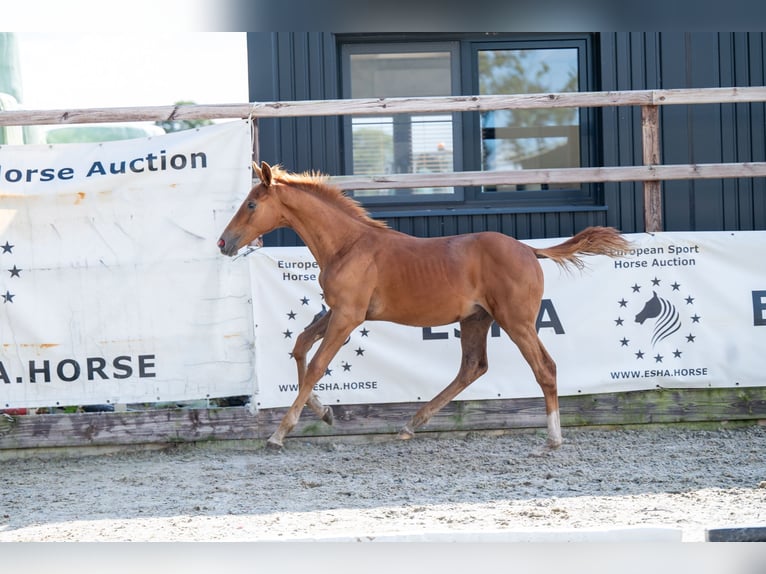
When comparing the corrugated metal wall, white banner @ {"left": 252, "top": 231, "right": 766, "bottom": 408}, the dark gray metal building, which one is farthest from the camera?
the corrugated metal wall

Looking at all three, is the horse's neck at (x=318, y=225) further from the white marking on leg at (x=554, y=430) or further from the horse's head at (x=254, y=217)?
the white marking on leg at (x=554, y=430)

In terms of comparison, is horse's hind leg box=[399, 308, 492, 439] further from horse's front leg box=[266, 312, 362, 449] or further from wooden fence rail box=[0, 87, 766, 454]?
horse's front leg box=[266, 312, 362, 449]

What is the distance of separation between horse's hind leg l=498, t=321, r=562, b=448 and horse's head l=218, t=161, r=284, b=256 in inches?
68.9

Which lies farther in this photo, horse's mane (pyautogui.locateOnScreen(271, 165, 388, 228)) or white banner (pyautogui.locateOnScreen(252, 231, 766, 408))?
white banner (pyautogui.locateOnScreen(252, 231, 766, 408))

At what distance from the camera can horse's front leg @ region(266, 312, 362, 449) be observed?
5.49 meters

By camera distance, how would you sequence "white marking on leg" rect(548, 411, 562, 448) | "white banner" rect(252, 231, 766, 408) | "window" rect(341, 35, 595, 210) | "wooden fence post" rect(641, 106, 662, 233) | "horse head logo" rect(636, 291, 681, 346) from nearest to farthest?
"white marking on leg" rect(548, 411, 562, 448) → "white banner" rect(252, 231, 766, 408) → "horse head logo" rect(636, 291, 681, 346) → "wooden fence post" rect(641, 106, 662, 233) → "window" rect(341, 35, 595, 210)

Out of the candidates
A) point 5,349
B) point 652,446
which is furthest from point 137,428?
point 652,446

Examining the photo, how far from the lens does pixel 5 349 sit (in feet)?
20.3

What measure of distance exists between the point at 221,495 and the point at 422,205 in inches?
145

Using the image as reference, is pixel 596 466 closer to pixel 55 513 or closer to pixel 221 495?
pixel 221 495

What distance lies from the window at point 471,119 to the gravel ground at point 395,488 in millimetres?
2673

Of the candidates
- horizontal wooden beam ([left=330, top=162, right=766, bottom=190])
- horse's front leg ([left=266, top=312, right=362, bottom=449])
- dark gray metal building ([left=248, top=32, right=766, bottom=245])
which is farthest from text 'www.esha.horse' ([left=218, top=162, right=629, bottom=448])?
dark gray metal building ([left=248, top=32, right=766, bottom=245])

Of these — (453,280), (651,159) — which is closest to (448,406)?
(453,280)

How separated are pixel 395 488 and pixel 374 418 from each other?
1363 millimetres
